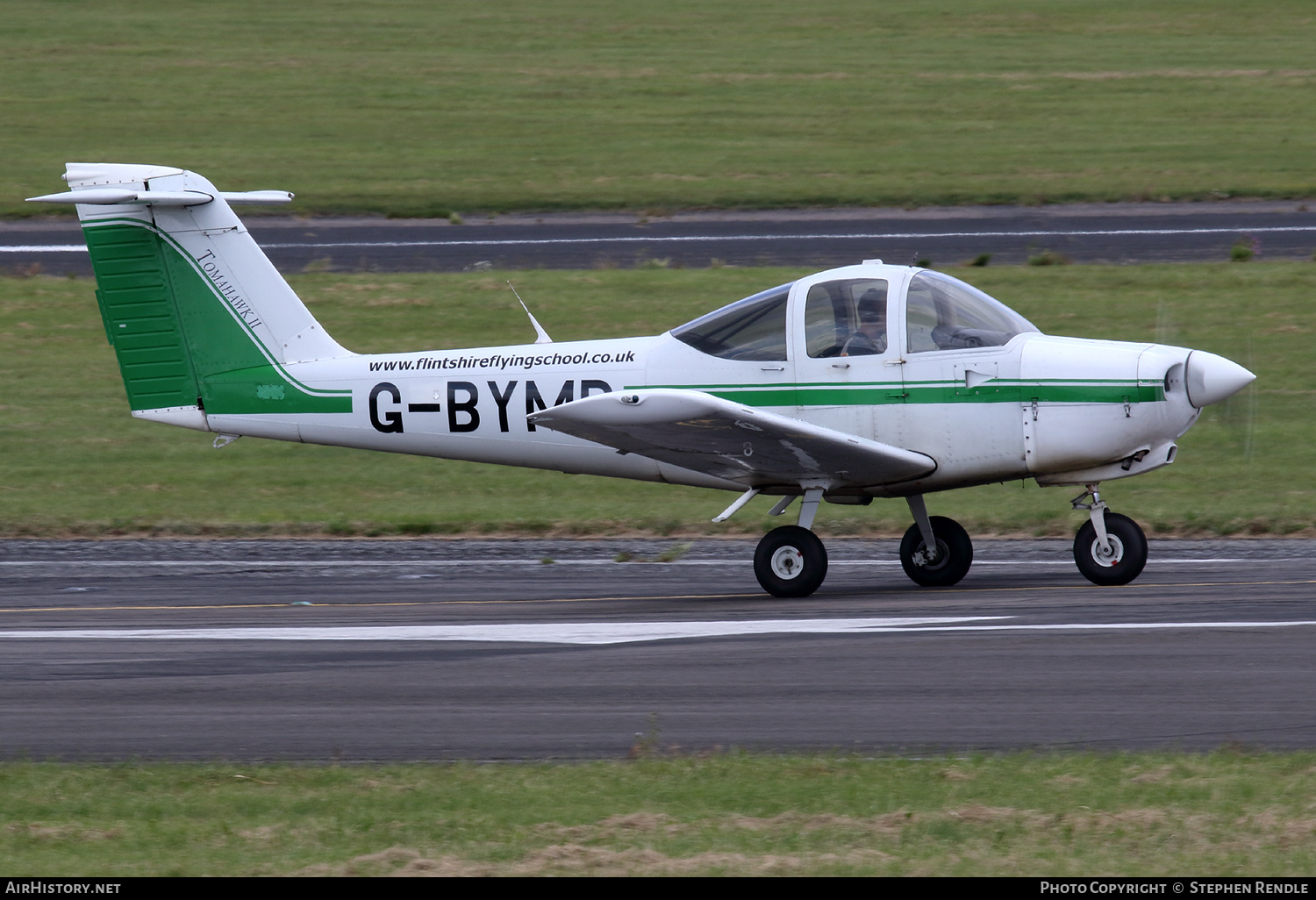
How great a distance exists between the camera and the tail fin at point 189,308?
12836mm

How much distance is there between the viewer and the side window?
36.9 feet

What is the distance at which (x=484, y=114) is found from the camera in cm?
4266

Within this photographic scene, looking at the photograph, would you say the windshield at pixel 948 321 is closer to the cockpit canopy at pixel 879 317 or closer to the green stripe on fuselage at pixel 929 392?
the cockpit canopy at pixel 879 317

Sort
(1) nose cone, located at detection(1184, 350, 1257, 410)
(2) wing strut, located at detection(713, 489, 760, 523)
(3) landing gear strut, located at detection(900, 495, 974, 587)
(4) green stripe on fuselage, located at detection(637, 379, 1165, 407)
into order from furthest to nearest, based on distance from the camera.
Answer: (3) landing gear strut, located at detection(900, 495, 974, 587)
(2) wing strut, located at detection(713, 489, 760, 523)
(4) green stripe on fuselage, located at detection(637, 379, 1165, 407)
(1) nose cone, located at detection(1184, 350, 1257, 410)

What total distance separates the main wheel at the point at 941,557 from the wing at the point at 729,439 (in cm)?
86

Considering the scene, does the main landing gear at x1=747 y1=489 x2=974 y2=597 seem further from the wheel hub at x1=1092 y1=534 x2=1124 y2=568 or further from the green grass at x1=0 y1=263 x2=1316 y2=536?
the green grass at x1=0 y1=263 x2=1316 y2=536

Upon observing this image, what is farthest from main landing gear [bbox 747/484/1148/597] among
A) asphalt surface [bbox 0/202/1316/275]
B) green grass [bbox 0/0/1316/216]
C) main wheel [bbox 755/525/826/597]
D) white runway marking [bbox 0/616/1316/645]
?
green grass [bbox 0/0/1316/216]

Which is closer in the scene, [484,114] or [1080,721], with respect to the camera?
[1080,721]

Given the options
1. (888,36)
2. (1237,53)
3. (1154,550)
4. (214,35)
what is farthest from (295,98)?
(1154,550)

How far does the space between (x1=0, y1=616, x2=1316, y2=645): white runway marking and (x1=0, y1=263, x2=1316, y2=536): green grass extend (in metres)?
2.75

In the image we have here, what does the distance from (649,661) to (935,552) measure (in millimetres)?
3499

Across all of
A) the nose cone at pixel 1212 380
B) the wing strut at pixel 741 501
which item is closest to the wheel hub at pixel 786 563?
the wing strut at pixel 741 501
